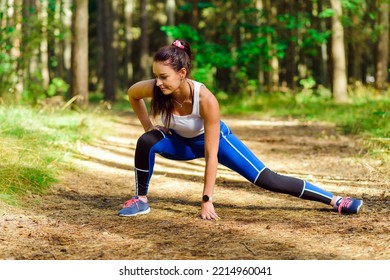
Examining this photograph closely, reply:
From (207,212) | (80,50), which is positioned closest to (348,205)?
(207,212)

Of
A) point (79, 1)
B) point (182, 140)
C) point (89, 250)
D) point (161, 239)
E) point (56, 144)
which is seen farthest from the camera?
point (79, 1)

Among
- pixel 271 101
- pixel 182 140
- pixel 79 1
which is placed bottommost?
pixel 271 101

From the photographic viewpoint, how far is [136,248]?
4020 millimetres

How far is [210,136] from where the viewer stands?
4.76 metres

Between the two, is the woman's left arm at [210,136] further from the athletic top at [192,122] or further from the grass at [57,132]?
the grass at [57,132]

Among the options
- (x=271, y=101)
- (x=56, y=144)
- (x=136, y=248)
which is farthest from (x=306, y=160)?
(x=271, y=101)

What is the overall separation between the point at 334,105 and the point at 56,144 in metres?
9.26

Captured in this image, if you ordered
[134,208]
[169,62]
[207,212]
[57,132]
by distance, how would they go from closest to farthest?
1. [169,62]
2. [207,212]
3. [134,208]
4. [57,132]

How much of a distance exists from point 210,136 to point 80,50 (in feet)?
35.0

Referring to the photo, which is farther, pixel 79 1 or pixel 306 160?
pixel 79 1

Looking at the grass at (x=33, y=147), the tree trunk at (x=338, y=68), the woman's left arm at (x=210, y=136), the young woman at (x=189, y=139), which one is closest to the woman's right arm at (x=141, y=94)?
the young woman at (x=189, y=139)

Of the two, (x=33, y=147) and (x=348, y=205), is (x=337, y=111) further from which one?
(x=348, y=205)

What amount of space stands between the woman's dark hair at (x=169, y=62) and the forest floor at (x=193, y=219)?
2.91ft
